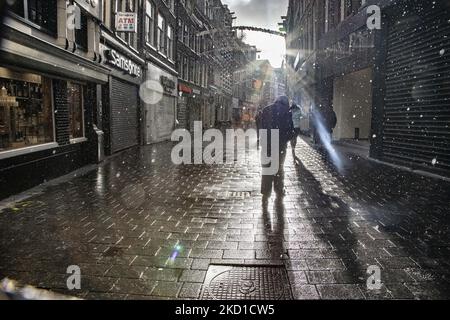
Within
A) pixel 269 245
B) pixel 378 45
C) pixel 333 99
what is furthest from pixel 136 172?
pixel 333 99

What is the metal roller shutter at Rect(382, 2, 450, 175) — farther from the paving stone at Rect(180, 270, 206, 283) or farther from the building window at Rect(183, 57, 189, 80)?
the building window at Rect(183, 57, 189, 80)

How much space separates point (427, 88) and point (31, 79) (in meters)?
9.90

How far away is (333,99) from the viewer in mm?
20156

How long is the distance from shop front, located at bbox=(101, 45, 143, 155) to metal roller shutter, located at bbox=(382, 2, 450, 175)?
32.1ft

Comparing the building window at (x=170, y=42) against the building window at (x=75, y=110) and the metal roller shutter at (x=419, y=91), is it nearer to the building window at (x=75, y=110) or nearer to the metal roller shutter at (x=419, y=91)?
the building window at (x=75, y=110)

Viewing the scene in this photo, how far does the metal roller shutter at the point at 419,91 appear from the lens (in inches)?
346

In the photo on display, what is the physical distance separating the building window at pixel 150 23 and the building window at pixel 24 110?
444 inches

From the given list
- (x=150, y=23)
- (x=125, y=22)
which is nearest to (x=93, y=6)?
(x=125, y=22)

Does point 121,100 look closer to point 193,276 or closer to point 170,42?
point 170,42

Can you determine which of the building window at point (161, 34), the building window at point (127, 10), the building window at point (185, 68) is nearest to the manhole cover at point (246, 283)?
the building window at point (127, 10)

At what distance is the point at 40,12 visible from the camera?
8328 millimetres

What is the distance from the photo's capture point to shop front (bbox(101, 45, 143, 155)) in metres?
13.1

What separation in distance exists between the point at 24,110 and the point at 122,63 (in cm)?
719
